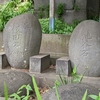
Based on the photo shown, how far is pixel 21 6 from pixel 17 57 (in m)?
5.74

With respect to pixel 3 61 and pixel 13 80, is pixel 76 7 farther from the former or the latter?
pixel 13 80

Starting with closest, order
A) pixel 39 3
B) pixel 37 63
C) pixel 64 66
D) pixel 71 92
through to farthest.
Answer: pixel 71 92 → pixel 64 66 → pixel 37 63 → pixel 39 3

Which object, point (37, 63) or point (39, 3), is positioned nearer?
point (37, 63)

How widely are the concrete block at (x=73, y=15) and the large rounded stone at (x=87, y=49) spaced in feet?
16.4

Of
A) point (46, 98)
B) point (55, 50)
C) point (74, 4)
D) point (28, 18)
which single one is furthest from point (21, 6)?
point (46, 98)

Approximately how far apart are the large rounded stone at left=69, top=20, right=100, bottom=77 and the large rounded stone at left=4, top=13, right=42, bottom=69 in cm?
85

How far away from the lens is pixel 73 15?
9070mm

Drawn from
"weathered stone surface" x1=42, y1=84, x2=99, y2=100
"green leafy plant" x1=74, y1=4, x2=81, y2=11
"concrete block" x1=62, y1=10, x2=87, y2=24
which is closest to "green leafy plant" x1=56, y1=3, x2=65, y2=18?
"concrete block" x1=62, y1=10, x2=87, y2=24

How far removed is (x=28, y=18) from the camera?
14.8ft

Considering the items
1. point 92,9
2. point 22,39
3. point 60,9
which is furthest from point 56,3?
point 22,39

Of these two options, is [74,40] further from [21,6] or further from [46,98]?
[21,6]

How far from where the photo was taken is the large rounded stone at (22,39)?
14.5 feet

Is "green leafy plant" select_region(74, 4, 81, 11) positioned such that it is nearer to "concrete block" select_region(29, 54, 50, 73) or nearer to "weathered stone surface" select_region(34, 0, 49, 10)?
"weathered stone surface" select_region(34, 0, 49, 10)

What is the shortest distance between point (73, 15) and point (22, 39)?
16.5 ft
